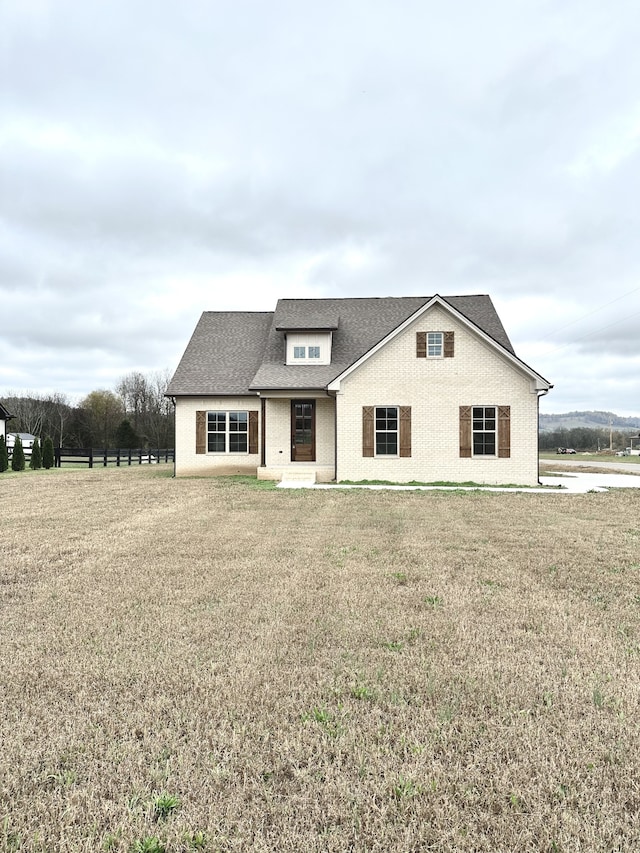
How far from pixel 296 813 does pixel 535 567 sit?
5.00 meters

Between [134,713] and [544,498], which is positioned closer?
[134,713]

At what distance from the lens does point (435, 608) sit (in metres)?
4.48

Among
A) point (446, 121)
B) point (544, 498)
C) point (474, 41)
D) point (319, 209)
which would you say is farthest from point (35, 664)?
point (319, 209)

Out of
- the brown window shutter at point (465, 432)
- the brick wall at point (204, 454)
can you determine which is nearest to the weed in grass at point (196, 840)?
the brown window shutter at point (465, 432)

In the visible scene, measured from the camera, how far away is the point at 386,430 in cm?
1692

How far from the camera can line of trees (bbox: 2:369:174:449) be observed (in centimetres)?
6188

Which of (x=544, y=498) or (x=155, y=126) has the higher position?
(x=155, y=126)

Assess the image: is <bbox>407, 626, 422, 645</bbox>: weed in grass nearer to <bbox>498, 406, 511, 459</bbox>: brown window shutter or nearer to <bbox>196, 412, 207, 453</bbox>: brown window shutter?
<bbox>498, 406, 511, 459</bbox>: brown window shutter

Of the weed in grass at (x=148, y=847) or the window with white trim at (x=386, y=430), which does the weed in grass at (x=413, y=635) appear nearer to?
the weed in grass at (x=148, y=847)

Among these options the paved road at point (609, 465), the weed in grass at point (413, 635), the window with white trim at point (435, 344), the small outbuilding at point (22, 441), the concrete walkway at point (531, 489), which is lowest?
the paved road at point (609, 465)

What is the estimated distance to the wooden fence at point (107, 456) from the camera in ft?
92.2

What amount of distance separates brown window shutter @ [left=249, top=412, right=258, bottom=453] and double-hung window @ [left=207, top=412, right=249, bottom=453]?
169 mm

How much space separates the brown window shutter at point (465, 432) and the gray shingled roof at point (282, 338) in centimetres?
407

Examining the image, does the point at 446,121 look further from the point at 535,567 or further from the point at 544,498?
the point at 535,567
